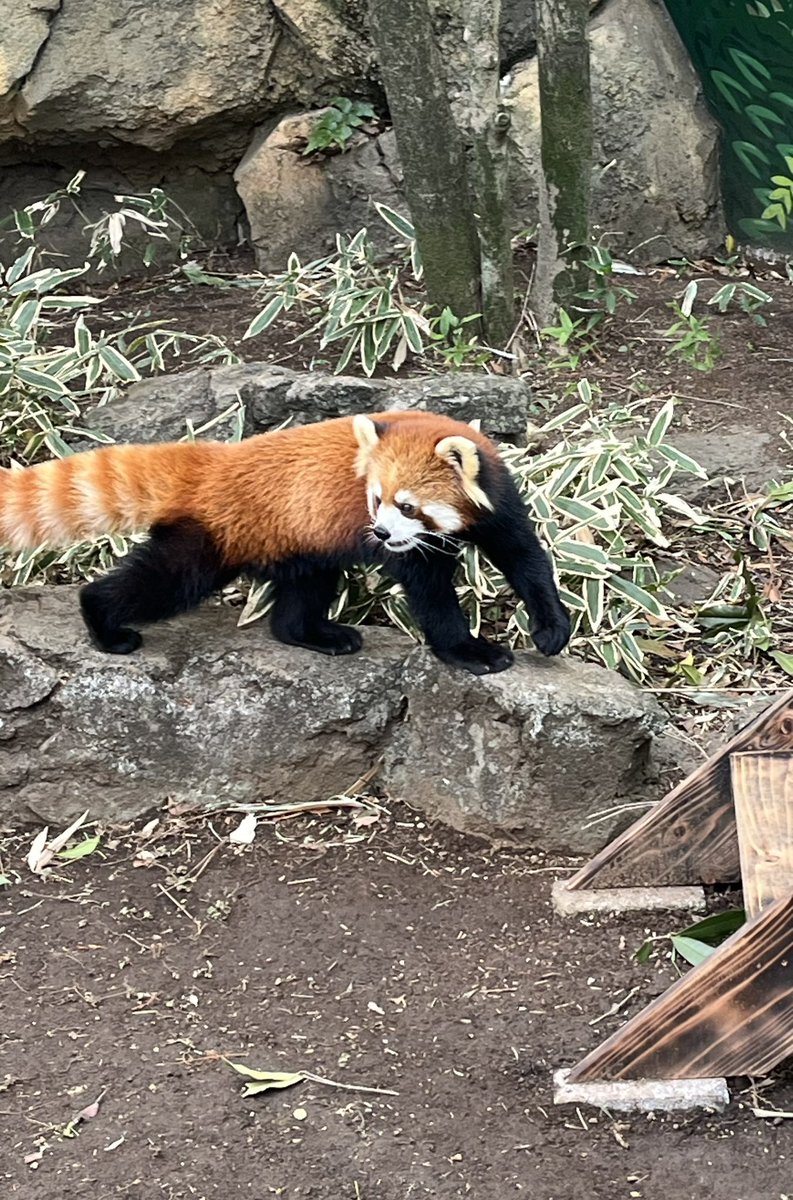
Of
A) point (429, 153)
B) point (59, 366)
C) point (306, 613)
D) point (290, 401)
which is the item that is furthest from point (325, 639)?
point (429, 153)

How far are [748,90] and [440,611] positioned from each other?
3.73 meters

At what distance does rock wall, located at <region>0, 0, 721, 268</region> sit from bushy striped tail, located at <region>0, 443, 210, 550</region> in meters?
2.95

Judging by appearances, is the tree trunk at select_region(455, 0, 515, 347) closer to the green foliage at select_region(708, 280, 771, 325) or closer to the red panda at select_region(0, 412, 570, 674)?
the green foliage at select_region(708, 280, 771, 325)

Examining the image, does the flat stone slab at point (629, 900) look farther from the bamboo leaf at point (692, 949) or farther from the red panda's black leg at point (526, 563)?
the red panda's black leg at point (526, 563)

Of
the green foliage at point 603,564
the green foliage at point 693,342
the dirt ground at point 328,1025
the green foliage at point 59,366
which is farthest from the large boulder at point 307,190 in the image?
the dirt ground at point 328,1025

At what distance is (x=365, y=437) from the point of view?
11.1 ft

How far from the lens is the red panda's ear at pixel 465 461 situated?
3.26 meters

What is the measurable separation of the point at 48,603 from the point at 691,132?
3.91m

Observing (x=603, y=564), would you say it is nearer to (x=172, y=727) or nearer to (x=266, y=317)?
(x=172, y=727)

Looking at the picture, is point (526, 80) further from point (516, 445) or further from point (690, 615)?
point (690, 615)

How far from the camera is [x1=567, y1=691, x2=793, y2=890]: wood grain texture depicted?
279 cm

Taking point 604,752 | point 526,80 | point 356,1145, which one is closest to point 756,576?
point 604,752

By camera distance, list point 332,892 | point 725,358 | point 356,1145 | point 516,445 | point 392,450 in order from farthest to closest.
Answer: point 725,358, point 516,445, point 392,450, point 332,892, point 356,1145

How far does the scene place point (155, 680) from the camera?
3498mm
